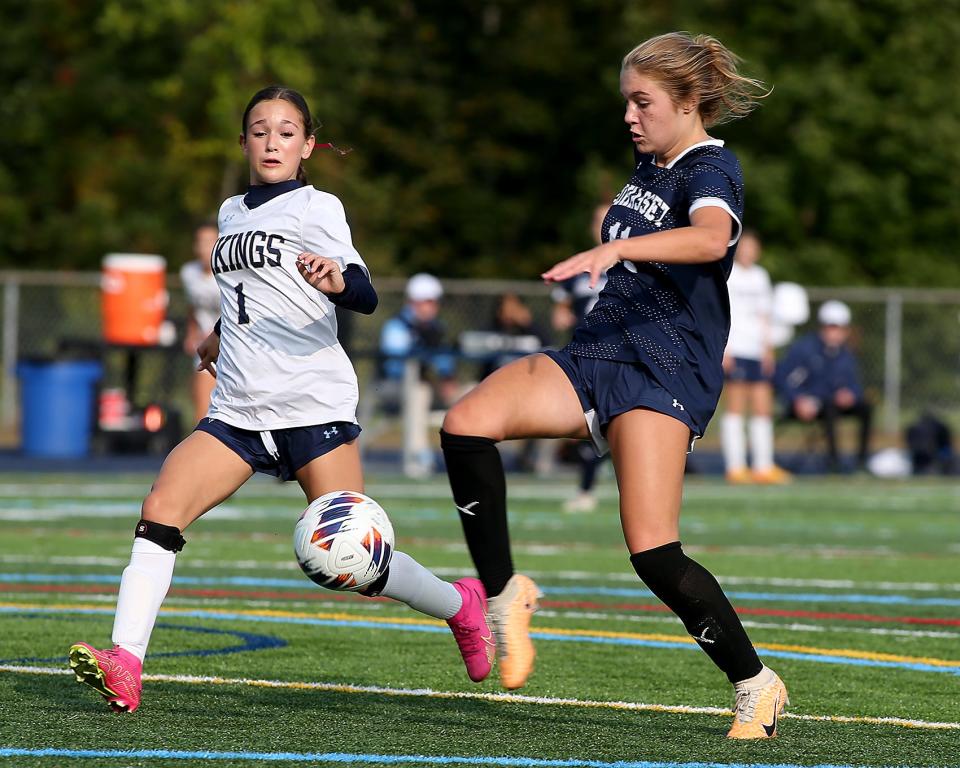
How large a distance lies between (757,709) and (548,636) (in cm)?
234

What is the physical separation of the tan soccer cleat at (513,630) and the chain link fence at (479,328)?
1813 centimetres

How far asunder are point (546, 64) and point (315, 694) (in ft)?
128

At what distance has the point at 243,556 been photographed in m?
10.7

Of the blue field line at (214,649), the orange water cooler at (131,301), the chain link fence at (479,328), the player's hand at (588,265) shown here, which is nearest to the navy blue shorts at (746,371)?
the chain link fence at (479,328)

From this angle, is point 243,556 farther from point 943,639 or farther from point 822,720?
point 822,720

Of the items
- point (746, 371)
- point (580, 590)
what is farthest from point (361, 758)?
point (746, 371)

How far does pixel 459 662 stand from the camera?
22.2ft

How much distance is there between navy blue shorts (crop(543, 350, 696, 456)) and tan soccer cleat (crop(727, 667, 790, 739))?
720 millimetres

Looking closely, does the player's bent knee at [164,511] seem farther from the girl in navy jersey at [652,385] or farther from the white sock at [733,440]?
the white sock at [733,440]

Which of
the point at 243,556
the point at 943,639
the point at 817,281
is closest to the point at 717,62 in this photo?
the point at 943,639

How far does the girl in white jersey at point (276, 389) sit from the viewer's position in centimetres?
561

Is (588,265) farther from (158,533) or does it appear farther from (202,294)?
(202,294)

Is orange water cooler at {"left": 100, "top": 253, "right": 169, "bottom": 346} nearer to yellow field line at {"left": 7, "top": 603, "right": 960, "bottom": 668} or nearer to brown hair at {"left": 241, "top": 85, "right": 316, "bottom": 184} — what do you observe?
yellow field line at {"left": 7, "top": 603, "right": 960, "bottom": 668}

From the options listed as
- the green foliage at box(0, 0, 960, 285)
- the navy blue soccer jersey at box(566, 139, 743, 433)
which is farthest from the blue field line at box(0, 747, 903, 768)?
the green foliage at box(0, 0, 960, 285)
